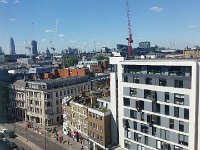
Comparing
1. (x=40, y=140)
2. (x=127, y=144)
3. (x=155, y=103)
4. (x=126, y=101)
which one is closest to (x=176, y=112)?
(x=155, y=103)

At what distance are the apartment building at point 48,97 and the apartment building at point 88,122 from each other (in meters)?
14.0

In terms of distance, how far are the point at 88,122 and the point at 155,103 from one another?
90.5 feet

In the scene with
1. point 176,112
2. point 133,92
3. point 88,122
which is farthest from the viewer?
point 88,122

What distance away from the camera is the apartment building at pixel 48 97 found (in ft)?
404

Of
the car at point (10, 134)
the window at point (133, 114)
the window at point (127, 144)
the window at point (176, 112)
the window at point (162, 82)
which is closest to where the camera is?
the window at point (176, 112)

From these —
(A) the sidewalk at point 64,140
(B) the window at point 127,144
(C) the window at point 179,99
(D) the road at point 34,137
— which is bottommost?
(D) the road at point 34,137

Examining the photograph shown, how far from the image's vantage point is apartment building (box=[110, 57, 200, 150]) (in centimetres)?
6319

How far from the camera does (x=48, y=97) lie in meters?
123

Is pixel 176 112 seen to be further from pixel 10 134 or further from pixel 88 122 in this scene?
pixel 10 134

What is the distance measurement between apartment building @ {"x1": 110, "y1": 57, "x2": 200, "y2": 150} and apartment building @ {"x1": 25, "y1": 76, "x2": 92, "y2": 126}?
4415 centimetres

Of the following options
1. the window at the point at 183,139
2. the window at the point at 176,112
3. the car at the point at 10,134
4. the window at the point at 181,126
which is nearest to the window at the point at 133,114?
the window at the point at 176,112

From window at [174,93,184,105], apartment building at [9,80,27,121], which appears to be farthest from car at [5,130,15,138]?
window at [174,93,184,105]

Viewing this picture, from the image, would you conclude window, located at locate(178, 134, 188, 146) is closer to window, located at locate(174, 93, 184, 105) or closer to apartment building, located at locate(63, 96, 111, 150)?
window, located at locate(174, 93, 184, 105)

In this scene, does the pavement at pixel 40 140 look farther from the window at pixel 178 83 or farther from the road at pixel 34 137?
the window at pixel 178 83
